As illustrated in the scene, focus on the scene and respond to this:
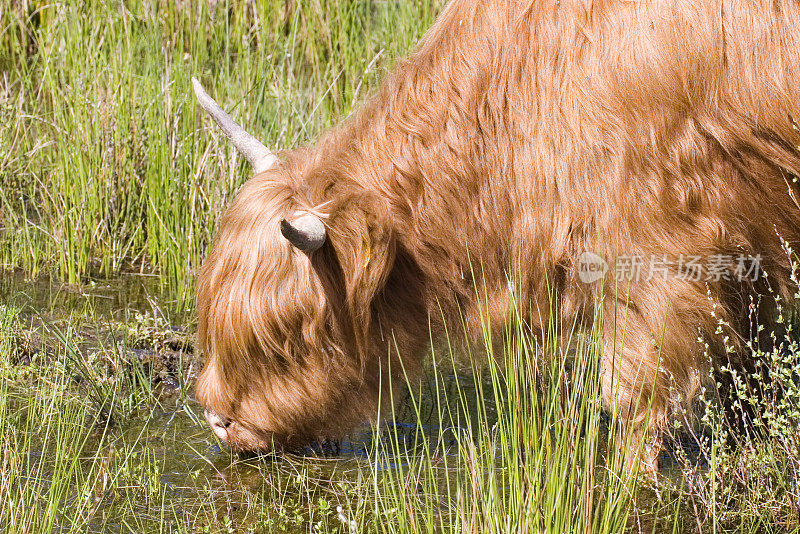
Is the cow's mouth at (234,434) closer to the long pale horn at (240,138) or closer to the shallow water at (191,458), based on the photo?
the shallow water at (191,458)

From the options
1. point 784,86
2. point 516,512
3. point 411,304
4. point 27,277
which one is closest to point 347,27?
point 27,277

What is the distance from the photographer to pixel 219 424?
3.52 metres

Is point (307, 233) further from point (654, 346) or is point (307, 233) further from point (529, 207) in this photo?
point (654, 346)

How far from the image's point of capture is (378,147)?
333 cm

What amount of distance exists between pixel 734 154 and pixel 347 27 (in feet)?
11.3

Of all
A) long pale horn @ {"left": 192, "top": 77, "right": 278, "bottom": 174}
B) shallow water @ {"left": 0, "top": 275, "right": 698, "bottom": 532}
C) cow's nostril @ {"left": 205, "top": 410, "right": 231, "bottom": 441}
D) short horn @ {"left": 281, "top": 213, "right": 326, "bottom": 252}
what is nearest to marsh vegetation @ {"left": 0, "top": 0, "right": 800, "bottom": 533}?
shallow water @ {"left": 0, "top": 275, "right": 698, "bottom": 532}

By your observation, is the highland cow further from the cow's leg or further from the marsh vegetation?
the marsh vegetation

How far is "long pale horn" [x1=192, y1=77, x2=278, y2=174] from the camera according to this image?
3.49 meters

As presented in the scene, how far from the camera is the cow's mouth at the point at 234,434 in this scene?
11.5ft

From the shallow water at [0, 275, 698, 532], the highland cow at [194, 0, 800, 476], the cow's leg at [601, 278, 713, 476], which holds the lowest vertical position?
the shallow water at [0, 275, 698, 532]

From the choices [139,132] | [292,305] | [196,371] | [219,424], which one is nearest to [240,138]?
[292,305]

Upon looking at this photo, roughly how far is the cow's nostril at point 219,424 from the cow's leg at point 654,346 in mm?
1264

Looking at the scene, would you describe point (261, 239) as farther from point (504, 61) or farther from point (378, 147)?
point (504, 61)

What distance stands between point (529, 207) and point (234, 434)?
126cm
